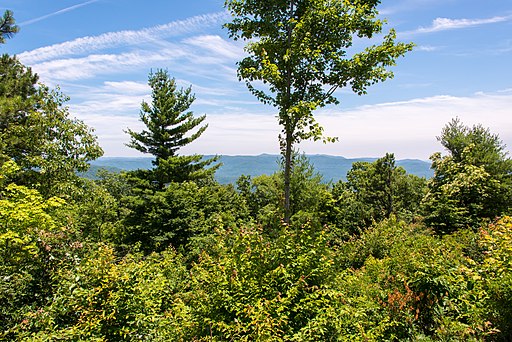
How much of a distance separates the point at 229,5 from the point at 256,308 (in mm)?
9459

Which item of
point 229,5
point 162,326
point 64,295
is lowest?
point 162,326

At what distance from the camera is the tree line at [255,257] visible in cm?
462

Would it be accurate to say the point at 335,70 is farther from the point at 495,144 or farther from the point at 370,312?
the point at 495,144

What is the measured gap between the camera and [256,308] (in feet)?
15.2

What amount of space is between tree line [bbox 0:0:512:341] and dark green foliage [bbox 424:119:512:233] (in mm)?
293

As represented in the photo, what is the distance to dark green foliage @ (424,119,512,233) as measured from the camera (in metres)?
21.2

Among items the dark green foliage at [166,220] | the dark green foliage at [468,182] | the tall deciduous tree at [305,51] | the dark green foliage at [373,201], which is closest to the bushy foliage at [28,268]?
the tall deciduous tree at [305,51]

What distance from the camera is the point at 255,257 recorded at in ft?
18.2

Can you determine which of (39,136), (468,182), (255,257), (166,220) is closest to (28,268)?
(255,257)

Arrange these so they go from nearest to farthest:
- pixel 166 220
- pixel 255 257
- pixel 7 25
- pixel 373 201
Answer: pixel 255 257, pixel 7 25, pixel 166 220, pixel 373 201

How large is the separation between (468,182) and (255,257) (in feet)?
72.4

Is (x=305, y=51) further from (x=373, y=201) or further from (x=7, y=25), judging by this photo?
(x=373, y=201)

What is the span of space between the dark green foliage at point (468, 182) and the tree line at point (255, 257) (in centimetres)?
29

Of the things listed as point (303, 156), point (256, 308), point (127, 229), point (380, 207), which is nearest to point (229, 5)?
point (256, 308)
